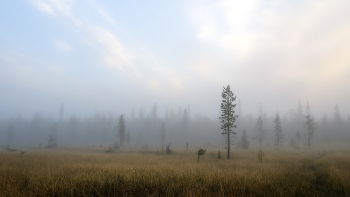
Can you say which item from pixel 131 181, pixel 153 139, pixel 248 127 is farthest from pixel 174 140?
pixel 131 181

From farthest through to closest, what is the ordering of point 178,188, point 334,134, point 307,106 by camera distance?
point 307,106, point 334,134, point 178,188

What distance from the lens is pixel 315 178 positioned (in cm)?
967

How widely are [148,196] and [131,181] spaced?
240 centimetres

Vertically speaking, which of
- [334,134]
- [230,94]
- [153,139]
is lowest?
[153,139]

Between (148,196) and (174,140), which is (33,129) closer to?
(174,140)

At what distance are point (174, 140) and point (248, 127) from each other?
4806cm

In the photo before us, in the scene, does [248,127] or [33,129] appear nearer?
[33,129]

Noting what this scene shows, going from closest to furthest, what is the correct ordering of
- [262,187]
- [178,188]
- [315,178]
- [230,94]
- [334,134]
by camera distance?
1. [178,188]
2. [262,187]
3. [315,178]
4. [230,94]
5. [334,134]

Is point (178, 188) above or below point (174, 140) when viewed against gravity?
above

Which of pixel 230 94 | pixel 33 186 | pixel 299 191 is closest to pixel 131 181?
pixel 33 186

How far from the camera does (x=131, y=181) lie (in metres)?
Answer: 7.86

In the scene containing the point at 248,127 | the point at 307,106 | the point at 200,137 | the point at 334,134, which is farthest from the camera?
the point at 248,127

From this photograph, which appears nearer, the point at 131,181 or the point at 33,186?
the point at 33,186

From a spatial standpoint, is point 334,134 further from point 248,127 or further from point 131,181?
point 131,181
